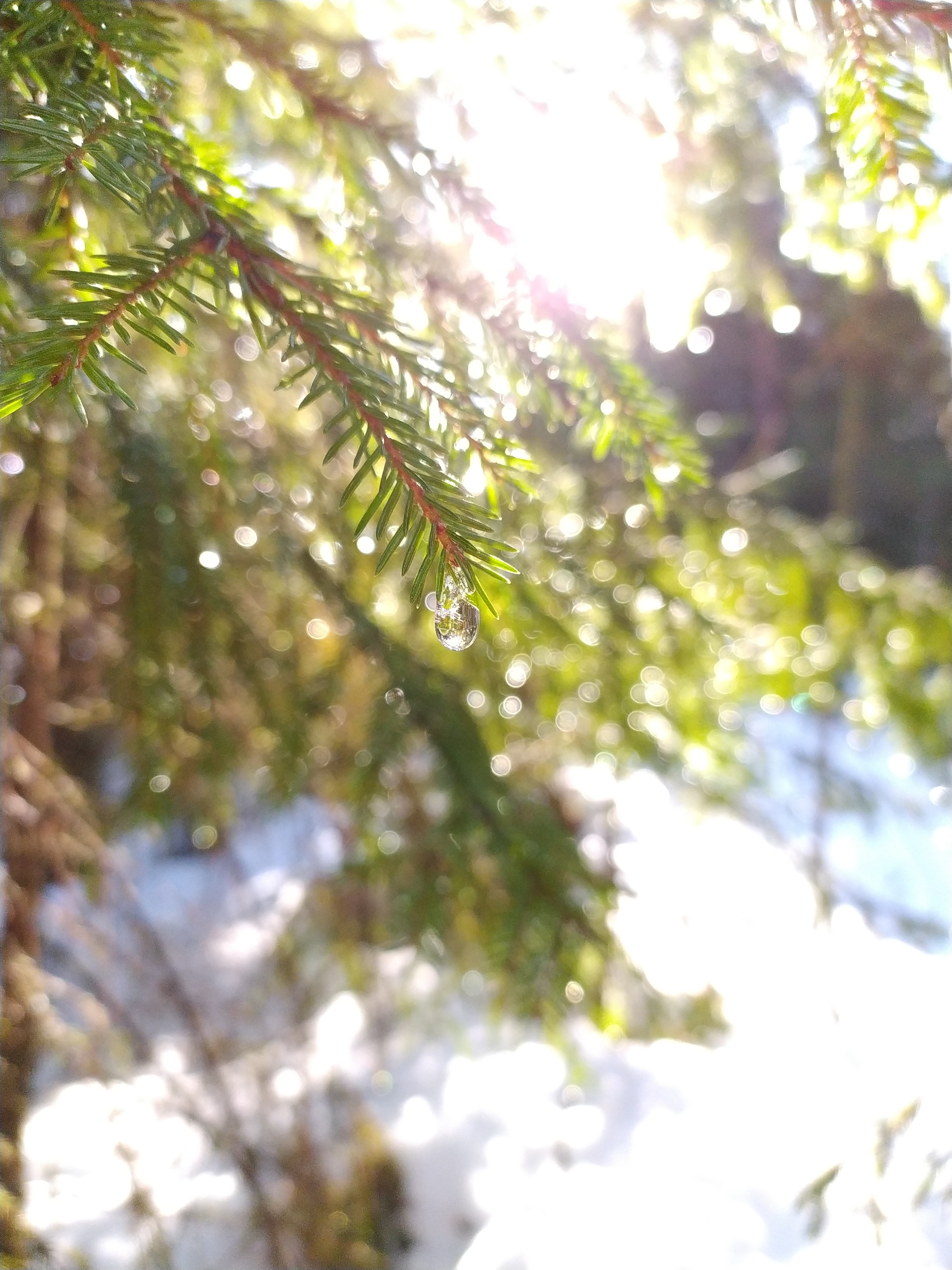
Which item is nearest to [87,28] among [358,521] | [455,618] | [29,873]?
[455,618]

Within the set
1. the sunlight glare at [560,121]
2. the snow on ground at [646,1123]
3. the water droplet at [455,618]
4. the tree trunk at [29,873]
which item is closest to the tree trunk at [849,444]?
the snow on ground at [646,1123]

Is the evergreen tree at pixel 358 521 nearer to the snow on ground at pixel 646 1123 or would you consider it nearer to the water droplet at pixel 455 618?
the water droplet at pixel 455 618

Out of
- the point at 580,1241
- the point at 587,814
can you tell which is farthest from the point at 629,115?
the point at 587,814

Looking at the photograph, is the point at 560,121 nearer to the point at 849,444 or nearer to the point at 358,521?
the point at 358,521

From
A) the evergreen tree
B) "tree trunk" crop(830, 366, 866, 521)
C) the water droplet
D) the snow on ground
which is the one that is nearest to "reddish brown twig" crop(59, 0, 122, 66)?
the evergreen tree

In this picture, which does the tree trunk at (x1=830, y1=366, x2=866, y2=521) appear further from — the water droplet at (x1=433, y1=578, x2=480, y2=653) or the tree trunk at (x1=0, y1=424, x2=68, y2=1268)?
the water droplet at (x1=433, y1=578, x2=480, y2=653)

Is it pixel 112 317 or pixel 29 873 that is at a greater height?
pixel 112 317

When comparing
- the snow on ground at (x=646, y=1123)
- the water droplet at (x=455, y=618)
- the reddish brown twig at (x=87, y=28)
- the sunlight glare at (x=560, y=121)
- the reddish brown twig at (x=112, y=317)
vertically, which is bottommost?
the snow on ground at (x=646, y=1123)
